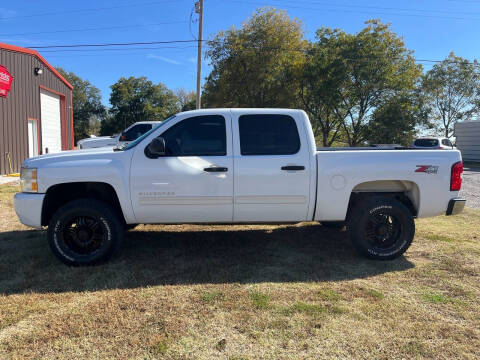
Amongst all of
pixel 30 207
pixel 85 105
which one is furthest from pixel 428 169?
pixel 85 105

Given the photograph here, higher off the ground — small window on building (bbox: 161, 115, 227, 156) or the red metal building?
the red metal building

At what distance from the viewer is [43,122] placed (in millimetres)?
18328

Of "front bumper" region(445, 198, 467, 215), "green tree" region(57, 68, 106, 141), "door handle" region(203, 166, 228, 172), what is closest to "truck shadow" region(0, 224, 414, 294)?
"front bumper" region(445, 198, 467, 215)

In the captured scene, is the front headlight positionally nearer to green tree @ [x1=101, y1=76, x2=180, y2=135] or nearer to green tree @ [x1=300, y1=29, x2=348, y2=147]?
green tree @ [x1=300, y1=29, x2=348, y2=147]

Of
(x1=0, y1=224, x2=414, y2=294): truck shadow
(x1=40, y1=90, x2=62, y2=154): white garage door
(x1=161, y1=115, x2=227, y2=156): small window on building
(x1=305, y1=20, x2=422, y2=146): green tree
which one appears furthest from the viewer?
(x1=305, y1=20, x2=422, y2=146): green tree

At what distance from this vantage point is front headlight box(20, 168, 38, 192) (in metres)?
4.30

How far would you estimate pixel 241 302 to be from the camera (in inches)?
138

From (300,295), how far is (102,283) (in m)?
2.14

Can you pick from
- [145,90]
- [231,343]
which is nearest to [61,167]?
[231,343]

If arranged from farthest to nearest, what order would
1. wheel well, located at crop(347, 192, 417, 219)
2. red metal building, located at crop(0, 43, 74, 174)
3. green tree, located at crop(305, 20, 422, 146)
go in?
green tree, located at crop(305, 20, 422, 146) < red metal building, located at crop(0, 43, 74, 174) < wheel well, located at crop(347, 192, 417, 219)

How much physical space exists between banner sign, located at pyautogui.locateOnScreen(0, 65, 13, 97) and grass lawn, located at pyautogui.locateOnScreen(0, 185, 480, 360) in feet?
37.3

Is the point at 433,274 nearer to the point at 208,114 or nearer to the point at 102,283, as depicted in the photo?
the point at 208,114

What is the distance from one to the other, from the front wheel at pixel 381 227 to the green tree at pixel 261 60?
23350 mm

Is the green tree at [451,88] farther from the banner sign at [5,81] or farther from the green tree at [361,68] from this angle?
the banner sign at [5,81]
